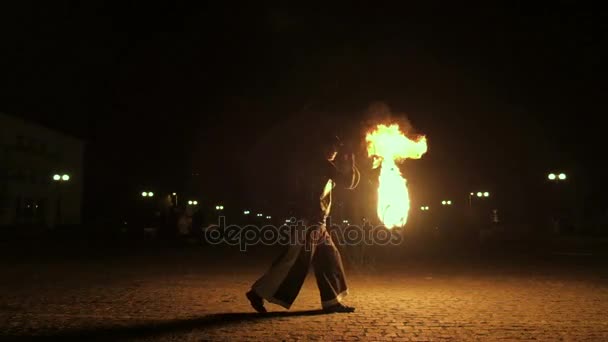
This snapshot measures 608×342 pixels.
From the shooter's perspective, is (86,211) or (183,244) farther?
(86,211)

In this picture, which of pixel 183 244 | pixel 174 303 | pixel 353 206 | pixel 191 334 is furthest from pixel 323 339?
pixel 183 244

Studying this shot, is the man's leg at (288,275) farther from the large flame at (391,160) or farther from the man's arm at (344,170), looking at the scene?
the large flame at (391,160)

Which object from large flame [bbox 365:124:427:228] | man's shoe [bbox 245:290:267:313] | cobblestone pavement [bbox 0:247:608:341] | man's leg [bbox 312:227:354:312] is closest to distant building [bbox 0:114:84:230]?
large flame [bbox 365:124:427:228]

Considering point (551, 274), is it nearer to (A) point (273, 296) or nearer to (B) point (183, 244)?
(A) point (273, 296)

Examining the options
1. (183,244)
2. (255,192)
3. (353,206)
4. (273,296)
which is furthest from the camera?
(255,192)

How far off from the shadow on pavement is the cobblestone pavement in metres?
0.01

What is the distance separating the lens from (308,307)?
27.8 feet

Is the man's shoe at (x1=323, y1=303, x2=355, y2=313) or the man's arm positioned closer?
the man's shoe at (x1=323, y1=303, x2=355, y2=313)

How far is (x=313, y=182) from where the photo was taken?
326 inches

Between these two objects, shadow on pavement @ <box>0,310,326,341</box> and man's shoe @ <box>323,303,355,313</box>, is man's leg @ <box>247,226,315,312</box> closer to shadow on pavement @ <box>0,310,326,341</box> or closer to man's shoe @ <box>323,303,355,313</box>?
shadow on pavement @ <box>0,310,326,341</box>

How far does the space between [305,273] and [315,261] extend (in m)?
0.25

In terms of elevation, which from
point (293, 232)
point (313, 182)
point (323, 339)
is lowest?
point (323, 339)

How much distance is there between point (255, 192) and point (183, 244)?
5660 cm

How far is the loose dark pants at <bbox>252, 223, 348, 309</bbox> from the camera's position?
7.74 m
